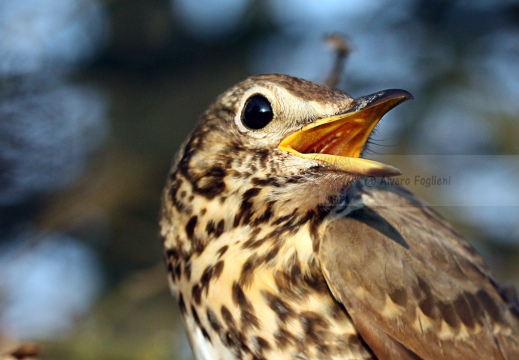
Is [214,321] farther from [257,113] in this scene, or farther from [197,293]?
[257,113]

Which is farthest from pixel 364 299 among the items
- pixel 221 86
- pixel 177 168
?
pixel 221 86

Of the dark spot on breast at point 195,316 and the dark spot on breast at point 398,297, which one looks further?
the dark spot on breast at point 195,316

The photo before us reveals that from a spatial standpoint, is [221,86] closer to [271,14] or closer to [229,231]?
[271,14]

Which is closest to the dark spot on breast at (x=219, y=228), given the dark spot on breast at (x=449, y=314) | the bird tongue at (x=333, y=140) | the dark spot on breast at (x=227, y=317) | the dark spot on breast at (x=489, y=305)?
the dark spot on breast at (x=227, y=317)

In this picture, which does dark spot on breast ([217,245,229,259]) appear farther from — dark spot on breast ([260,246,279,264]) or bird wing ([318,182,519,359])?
bird wing ([318,182,519,359])

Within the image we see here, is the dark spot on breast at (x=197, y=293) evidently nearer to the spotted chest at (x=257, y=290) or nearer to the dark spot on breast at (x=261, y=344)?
the spotted chest at (x=257, y=290)

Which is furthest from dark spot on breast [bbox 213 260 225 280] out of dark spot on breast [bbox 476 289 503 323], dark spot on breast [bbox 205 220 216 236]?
dark spot on breast [bbox 476 289 503 323]

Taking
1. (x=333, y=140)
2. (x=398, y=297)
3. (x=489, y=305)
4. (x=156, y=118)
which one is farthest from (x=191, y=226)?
(x=156, y=118)
